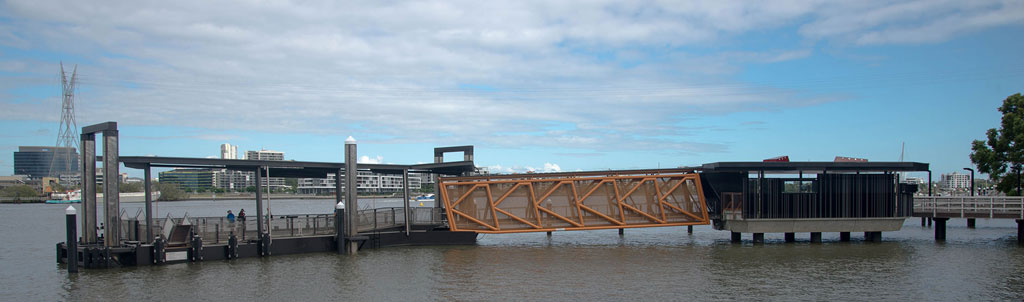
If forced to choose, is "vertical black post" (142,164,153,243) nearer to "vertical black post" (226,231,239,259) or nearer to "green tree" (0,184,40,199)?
"vertical black post" (226,231,239,259)

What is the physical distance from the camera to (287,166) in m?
29.3

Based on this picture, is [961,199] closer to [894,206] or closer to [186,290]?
[894,206]

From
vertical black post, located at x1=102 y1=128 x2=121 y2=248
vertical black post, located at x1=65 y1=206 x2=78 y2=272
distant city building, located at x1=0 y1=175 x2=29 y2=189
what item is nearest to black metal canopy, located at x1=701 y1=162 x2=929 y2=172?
vertical black post, located at x1=102 y1=128 x2=121 y2=248

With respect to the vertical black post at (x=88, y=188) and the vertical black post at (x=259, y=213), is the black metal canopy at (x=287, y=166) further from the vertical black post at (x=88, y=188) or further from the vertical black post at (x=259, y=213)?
the vertical black post at (x=88, y=188)

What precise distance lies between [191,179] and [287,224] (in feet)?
419

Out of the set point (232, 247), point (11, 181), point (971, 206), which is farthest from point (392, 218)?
point (11, 181)

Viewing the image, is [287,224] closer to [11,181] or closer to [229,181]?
[229,181]

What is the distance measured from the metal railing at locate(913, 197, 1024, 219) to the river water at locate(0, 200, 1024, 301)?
1.55 meters

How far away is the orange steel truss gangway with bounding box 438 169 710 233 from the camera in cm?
3309

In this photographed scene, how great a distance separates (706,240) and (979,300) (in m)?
17.4

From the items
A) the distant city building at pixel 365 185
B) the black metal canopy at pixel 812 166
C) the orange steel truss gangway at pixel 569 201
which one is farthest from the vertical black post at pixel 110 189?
the distant city building at pixel 365 185

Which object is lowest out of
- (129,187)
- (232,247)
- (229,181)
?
(229,181)

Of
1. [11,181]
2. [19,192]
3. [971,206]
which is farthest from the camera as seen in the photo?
[11,181]

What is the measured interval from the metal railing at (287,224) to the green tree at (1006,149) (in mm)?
36292
